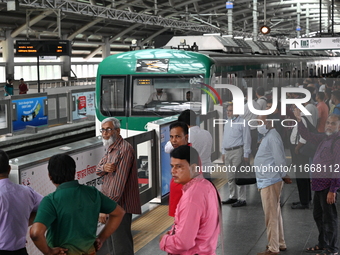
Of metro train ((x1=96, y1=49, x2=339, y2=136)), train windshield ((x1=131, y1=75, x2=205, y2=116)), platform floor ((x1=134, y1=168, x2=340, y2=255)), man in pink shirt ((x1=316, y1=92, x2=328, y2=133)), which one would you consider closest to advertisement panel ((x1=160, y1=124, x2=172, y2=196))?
platform floor ((x1=134, y1=168, x2=340, y2=255))

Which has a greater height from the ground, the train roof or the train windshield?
the train roof

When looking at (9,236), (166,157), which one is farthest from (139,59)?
(9,236)

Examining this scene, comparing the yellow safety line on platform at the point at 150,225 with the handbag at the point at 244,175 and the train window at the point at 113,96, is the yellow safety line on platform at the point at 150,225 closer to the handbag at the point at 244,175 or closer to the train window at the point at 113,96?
the handbag at the point at 244,175

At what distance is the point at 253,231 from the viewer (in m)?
7.67

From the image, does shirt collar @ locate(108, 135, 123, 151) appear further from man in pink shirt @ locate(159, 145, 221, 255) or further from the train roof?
the train roof

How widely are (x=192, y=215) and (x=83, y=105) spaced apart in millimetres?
18289

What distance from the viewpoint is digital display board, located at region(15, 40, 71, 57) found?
984 inches

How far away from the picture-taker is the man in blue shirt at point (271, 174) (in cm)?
647

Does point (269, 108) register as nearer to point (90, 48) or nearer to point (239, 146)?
point (239, 146)

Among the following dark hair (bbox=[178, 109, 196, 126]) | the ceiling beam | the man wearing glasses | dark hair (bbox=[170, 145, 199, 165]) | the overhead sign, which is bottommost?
the man wearing glasses

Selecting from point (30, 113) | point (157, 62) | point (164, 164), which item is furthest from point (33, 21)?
point (164, 164)

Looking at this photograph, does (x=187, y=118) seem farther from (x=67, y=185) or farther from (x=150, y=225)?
(x=67, y=185)

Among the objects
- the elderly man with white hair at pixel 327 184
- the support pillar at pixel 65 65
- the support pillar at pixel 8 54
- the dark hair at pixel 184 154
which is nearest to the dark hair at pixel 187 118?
the elderly man with white hair at pixel 327 184

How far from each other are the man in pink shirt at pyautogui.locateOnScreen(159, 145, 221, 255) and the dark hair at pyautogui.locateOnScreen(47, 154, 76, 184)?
2.18 feet
